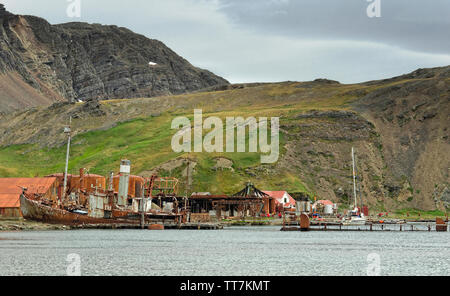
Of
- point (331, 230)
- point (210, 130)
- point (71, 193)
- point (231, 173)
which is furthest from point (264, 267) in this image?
point (210, 130)

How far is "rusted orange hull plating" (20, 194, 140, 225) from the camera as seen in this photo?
93250 millimetres

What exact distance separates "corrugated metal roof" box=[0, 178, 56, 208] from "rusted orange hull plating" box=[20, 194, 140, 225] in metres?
→ 5.79

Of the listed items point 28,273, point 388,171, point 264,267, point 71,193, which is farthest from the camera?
point 388,171

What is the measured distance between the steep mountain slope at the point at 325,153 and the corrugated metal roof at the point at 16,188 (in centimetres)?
3823

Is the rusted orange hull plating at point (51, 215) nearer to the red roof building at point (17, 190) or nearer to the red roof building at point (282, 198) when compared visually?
the red roof building at point (17, 190)

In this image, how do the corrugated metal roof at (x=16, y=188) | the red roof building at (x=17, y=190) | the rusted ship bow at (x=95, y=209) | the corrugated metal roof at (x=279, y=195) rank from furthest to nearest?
the corrugated metal roof at (x=279, y=195) < the corrugated metal roof at (x=16, y=188) < the red roof building at (x=17, y=190) < the rusted ship bow at (x=95, y=209)

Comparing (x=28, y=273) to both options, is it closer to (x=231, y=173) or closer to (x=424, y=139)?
(x=231, y=173)

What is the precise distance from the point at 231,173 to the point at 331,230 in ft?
148

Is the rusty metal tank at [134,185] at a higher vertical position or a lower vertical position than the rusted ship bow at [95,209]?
higher

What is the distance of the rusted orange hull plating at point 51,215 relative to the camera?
93.2 metres

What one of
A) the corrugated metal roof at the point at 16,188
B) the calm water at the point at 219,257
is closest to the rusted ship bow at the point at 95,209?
the corrugated metal roof at the point at 16,188

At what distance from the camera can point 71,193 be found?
109000 mm

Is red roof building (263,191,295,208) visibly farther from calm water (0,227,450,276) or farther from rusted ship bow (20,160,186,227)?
calm water (0,227,450,276)

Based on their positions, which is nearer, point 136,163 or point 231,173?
point 231,173
